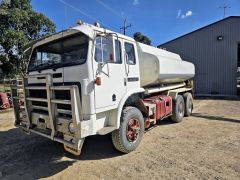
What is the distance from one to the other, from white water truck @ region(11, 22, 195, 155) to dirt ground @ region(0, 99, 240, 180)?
1.72 feet

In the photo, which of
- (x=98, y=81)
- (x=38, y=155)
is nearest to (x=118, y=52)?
(x=98, y=81)

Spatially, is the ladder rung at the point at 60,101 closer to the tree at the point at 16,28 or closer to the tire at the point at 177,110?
the tire at the point at 177,110

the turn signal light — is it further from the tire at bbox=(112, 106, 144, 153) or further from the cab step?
the tire at bbox=(112, 106, 144, 153)

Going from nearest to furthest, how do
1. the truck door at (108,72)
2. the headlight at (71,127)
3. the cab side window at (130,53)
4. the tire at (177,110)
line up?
the headlight at (71,127) < the truck door at (108,72) < the cab side window at (130,53) < the tire at (177,110)

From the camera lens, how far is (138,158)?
14.6 ft

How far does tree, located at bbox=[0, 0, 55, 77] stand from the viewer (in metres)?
15.3

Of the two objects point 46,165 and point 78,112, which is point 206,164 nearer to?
point 78,112

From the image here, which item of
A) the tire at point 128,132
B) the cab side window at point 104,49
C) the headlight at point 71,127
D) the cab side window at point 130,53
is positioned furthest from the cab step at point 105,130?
the cab side window at point 130,53

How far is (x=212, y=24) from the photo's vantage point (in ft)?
54.6

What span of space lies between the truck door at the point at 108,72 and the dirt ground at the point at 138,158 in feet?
4.16

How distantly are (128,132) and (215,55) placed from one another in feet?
47.9

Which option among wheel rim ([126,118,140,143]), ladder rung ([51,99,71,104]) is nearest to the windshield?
ladder rung ([51,99,71,104])

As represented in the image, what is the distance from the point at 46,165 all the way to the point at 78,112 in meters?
1.67

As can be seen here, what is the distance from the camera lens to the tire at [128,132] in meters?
4.47
